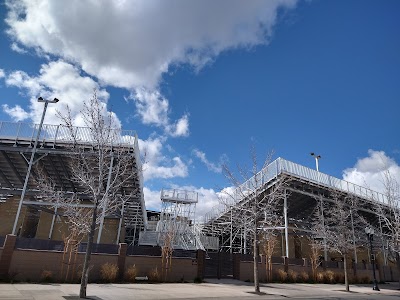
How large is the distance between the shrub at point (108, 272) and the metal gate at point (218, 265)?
7.83 meters

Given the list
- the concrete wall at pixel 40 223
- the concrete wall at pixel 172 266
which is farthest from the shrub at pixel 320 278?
the concrete wall at pixel 40 223

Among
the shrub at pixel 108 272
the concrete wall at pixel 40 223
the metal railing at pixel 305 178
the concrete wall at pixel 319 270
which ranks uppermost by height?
the metal railing at pixel 305 178

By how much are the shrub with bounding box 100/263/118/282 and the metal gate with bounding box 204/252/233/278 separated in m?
7.83

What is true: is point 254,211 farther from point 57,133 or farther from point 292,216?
point 292,216

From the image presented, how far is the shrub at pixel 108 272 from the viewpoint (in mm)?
15266

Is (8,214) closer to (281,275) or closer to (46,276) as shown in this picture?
(46,276)

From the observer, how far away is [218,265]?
2161cm

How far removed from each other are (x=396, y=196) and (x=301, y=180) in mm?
7743

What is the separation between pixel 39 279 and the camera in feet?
46.2

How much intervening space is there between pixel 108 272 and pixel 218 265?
8.87 metres

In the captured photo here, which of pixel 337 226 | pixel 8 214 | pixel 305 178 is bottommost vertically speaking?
pixel 8 214

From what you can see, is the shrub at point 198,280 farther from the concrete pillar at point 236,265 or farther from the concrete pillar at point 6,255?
the concrete pillar at point 6,255

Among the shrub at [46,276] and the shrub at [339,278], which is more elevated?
the shrub at [339,278]

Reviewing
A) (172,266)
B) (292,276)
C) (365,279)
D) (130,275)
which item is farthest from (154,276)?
(365,279)
